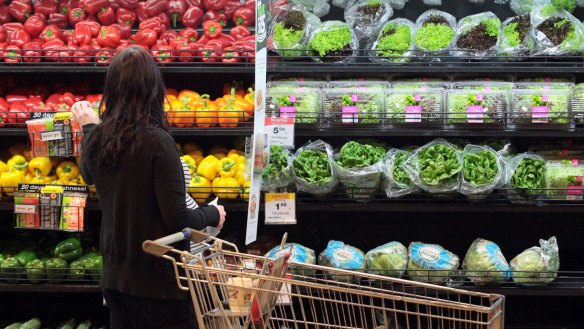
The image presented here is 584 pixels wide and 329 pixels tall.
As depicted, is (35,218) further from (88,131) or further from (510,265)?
(510,265)

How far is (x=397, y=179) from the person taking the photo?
13.4ft

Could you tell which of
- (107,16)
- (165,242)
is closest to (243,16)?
(107,16)

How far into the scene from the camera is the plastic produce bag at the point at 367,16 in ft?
14.6

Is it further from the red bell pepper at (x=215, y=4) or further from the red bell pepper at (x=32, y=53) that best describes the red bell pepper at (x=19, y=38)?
the red bell pepper at (x=215, y=4)

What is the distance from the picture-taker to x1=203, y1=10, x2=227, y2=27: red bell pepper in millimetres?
4664

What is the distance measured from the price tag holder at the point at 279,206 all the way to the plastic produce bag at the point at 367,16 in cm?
105

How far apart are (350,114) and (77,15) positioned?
1.77 metres

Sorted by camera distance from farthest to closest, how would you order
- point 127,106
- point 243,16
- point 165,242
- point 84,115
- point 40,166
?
point 243,16 < point 40,166 < point 84,115 < point 127,106 < point 165,242

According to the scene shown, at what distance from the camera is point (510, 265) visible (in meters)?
4.09

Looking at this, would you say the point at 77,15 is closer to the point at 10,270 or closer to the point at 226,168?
the point at 226,168

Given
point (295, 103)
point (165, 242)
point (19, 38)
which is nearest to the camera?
point (165, 242)

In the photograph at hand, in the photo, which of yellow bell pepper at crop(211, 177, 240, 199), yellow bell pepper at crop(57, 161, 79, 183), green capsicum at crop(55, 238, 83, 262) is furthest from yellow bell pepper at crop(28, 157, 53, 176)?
yellow bell pepper at crop(211, 177, 240, 199)

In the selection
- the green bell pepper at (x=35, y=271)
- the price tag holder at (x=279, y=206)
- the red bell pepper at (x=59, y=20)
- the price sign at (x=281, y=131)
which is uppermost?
the red bell pepper at (x=59, y=20)

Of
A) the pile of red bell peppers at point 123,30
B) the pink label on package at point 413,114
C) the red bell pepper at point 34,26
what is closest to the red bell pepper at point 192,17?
the pile of red bell peppers at point 123,30
